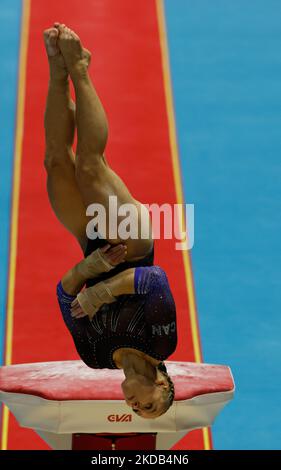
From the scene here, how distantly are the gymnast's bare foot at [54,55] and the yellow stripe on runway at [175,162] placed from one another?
3078 mm

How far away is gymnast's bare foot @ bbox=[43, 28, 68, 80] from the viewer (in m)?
6.07

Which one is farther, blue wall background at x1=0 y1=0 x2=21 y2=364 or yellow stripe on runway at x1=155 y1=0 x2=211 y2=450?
blue wall background at x1=0 y1=0 x2=21 y2=364

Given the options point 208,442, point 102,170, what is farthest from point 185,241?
point 102,170

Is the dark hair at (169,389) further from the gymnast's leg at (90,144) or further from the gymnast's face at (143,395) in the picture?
the gymnast's leg at (90,144)

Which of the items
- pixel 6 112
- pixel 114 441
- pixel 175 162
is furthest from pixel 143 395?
pixel 6 112

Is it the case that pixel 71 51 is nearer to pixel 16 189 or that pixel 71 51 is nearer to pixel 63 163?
pixel 63 163

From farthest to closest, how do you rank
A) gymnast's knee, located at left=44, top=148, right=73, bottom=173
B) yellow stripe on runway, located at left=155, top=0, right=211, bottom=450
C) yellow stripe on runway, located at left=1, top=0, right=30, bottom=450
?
yellow stripe on runway, located at left=155, top=0, right=211, bottom=450 < yellow stripe on runway, located at left=1, top=0, right=30, bottom=450 < gymnast's knee, located at left=44, top=148, right=73, bottom=173

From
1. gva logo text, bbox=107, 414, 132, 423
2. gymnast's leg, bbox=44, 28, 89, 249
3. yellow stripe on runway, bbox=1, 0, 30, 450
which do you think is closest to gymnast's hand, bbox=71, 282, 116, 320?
gymnast's leg, bbox=44, 28, 89, 249

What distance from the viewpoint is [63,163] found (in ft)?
20.8

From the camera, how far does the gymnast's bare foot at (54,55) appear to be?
19.9ft

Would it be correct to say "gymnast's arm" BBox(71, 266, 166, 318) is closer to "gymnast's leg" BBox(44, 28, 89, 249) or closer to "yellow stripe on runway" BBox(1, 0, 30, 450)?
"gymnast's leg" BBox(44, 28, 89, 249)

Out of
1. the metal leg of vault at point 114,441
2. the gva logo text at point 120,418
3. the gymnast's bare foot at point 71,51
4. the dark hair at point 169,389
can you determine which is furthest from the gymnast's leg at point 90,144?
the metal leg of vault at point 114,441

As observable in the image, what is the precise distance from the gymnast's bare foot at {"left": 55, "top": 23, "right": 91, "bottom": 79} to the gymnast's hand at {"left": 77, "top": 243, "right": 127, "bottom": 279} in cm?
93

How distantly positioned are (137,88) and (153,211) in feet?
7.27
